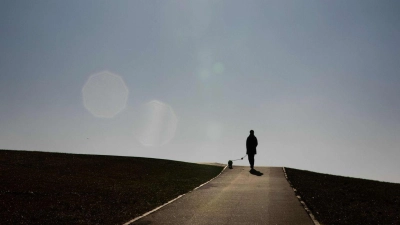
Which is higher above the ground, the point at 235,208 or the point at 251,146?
the point at 251,146

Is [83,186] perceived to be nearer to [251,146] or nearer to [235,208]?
[235,208]

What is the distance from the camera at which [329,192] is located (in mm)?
16750

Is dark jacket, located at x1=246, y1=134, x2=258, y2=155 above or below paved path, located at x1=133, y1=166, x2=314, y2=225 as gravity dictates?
above

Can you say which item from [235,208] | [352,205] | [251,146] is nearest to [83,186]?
[235,208]

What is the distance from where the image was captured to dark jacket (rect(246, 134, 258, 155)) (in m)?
28.1

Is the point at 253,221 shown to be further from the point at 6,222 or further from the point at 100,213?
the point at 6,222

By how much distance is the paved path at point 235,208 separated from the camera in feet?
33.3

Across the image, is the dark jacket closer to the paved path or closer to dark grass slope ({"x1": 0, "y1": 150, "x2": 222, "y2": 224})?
dark grass slope ({"x1": 0, "y1": 150, "x2": 222, "y2": 224})

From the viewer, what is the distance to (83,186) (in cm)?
1672

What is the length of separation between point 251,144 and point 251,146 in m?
0.17

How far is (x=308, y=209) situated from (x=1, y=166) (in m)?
17.8

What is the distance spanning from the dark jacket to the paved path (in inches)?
400

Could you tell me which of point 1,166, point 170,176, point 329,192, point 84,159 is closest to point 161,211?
point 329,192

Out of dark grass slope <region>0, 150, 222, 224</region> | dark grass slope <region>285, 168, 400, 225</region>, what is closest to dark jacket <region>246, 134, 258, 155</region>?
dark grass slope <region>0, 150, 222, 224</region>
